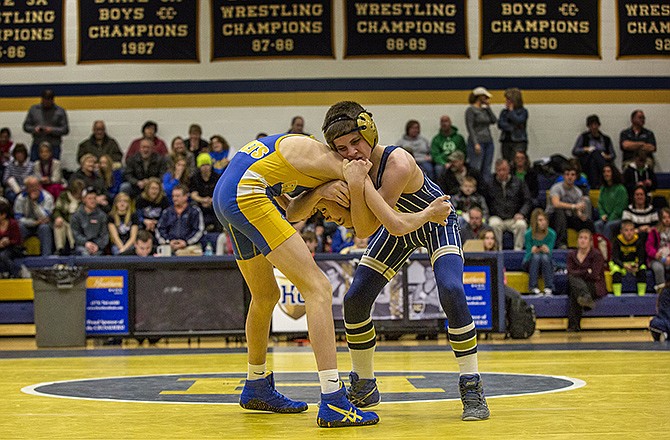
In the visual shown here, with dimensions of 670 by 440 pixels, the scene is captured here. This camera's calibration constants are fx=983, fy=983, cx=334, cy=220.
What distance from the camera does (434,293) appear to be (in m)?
11.4

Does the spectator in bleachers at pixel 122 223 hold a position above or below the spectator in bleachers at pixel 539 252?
above

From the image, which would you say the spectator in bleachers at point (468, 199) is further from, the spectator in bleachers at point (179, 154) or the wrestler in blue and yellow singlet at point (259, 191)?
the wrestler in blue and yellow singlet at point (259, 191)

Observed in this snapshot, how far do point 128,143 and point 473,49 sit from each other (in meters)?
6.16

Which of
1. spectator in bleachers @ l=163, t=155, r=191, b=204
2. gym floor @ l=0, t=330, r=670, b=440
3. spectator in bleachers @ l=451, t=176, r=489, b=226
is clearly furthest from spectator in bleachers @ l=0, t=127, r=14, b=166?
spectator in bleachers @ l=451, t=176, r=489, b=226

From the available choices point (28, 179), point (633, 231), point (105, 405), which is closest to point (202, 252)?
point (28, 179)

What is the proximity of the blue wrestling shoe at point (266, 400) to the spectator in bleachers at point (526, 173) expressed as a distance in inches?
405

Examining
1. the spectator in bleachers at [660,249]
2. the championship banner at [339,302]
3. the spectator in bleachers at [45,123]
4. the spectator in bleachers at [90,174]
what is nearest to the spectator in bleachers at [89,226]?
the spectator in bleachers at [90,174]

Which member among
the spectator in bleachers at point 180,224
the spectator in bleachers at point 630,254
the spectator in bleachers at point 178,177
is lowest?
the spectator in bleachers at point 630,254

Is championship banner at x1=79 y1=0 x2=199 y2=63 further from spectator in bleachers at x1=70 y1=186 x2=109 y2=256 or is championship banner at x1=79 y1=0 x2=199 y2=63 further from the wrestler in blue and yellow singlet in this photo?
the wrestler in blue and yellow singlet

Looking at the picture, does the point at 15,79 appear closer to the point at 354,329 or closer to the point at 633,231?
the point at 633,231

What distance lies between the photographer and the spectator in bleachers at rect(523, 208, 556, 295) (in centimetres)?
1299

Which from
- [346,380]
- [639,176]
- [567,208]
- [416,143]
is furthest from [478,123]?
[346,380]

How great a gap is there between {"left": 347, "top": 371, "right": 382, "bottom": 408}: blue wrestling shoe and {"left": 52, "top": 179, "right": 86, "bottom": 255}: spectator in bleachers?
29.4ft

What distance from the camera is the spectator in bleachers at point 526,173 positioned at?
1534 cm
